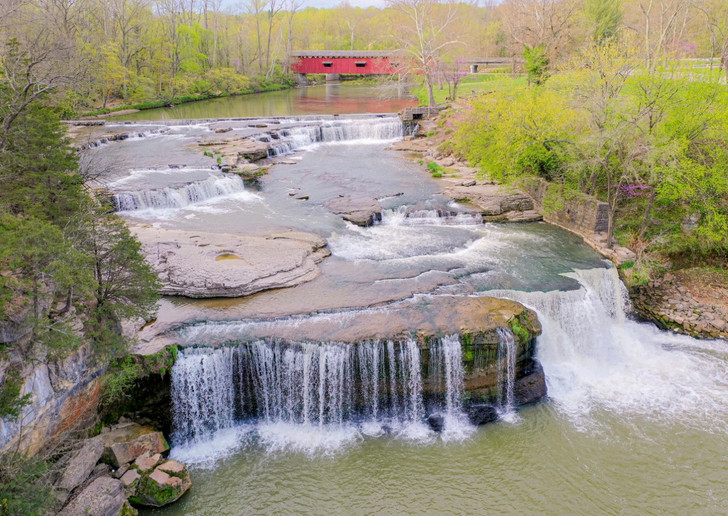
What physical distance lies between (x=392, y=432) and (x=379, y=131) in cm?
2872

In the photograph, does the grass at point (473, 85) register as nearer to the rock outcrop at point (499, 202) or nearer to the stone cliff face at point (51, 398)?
the rock outcrop at point (499, 202)

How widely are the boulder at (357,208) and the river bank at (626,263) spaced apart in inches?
162

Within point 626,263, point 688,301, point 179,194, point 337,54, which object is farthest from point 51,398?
point 337,54

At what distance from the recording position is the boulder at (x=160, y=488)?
1052 cm

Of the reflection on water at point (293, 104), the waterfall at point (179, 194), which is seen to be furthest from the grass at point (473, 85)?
the waterfall at point (179, 194)

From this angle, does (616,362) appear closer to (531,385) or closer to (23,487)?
(531,385)

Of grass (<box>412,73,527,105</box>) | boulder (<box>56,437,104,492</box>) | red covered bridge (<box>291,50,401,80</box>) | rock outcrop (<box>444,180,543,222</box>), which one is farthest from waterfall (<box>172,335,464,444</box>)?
red covered bridge (<box>291,50,401,80</box>)

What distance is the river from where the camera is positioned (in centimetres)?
1088

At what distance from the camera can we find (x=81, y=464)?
10258mm

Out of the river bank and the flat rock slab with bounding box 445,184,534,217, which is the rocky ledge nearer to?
the river bank

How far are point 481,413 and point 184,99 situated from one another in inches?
2169

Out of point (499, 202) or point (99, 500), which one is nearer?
point (99, 500)

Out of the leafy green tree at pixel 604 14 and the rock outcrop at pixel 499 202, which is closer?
the rock outcrop at pixel 499 202

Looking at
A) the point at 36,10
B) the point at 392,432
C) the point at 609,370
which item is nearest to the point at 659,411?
the point at 609,370
